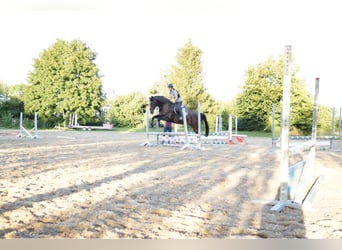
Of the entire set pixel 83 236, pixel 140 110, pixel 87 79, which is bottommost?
pixel 83 236

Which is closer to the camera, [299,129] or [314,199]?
[314,199]

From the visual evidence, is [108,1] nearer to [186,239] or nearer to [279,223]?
[186,239]

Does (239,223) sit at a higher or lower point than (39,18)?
lower

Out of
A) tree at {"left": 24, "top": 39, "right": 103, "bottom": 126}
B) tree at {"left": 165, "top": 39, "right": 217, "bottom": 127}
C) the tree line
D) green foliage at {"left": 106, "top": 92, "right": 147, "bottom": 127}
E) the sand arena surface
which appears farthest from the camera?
tree at {"left": 165, "top": 39, "right": 217, "bottom": 127}

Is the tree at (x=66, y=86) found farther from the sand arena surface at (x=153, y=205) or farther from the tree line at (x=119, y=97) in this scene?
the sand arena surface at (x=153, y=205)

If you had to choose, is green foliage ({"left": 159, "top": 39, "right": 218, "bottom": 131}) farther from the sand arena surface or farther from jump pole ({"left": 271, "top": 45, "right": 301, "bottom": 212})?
jump pole ({"left": 271, "top": 45, "right": 301, "bottom": 212})

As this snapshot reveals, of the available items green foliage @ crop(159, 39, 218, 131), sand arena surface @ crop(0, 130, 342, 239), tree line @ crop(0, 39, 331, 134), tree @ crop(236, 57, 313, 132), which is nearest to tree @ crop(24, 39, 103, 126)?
tree line @ crop(0, 39, 331, 134)

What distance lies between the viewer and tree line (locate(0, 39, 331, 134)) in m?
11.5

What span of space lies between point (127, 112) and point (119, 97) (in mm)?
1138

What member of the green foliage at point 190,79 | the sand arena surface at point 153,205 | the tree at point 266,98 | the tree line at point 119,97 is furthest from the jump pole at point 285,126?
the green foliage at point 190,79

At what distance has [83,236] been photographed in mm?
1329

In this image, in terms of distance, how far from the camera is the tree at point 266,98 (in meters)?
10.7

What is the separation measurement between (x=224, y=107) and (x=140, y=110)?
12.8 ft

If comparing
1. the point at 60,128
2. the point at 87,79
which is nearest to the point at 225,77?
the point at 87,79
